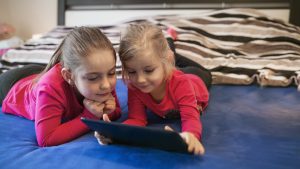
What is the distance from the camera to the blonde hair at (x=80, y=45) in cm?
85

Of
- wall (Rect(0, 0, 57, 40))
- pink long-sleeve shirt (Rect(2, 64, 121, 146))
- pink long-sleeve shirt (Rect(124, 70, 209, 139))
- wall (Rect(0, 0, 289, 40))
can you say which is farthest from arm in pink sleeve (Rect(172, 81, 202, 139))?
wall (Rect(0, 0, 57, 40))

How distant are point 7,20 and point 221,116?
103 inches

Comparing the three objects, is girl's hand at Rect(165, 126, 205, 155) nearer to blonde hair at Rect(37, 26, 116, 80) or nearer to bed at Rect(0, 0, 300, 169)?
bed at Rect(0, 0, 300, 169)

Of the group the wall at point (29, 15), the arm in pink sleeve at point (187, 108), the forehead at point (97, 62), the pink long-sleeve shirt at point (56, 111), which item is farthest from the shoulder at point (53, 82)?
the wall at point (29, 15)

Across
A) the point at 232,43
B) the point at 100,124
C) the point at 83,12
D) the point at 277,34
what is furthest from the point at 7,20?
the point at 100,124

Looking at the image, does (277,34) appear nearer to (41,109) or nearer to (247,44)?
(247,44)

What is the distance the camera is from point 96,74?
836mm

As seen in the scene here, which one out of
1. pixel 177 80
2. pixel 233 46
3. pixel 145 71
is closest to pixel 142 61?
pixel 145 71

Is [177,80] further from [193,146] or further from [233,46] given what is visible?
[233,46]

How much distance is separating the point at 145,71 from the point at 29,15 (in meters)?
2.35

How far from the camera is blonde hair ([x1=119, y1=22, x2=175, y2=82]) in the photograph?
0.87 meters

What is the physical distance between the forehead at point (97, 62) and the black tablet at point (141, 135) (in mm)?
149

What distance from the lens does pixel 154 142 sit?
29.3 inches

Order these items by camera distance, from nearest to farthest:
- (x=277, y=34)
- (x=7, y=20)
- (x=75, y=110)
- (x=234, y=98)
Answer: (x=75, y=110) < (x=234, y=98) < (x=277, y=34) < (x=7, y=20)
